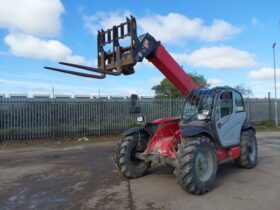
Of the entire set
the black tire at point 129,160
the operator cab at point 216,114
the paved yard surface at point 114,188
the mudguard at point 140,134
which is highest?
the operator cab at point 216,114

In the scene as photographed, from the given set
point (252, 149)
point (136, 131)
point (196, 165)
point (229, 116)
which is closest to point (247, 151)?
point (252, 149)

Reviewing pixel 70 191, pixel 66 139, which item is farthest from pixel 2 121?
pixel 70 191

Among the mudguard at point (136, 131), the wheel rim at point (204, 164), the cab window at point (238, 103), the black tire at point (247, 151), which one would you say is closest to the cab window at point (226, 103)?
the cab window at point (238, 103)

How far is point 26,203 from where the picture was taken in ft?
24.0

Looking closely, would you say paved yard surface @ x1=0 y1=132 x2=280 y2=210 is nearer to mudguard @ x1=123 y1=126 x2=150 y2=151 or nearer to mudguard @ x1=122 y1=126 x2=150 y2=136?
mudguard @ x1=123 y1=126 x2=150 y2=151

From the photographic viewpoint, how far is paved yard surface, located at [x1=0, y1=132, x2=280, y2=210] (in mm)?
7105

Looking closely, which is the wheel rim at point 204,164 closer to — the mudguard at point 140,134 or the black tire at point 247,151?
the mudguard at point 140,134

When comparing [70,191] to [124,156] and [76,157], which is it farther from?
[76,157]

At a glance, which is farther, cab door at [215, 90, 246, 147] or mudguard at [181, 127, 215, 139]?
cab door at [215, 90, 246, 147]

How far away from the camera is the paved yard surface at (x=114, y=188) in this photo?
7.11m

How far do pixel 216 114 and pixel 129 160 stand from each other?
242 centimetres

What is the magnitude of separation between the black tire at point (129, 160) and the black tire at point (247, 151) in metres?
2.69

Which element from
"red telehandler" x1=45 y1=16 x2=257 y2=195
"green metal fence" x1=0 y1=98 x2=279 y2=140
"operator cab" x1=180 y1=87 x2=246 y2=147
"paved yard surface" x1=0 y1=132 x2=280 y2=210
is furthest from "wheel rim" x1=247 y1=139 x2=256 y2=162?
"green metal fence" x1=0 y1=98 x2=279 y2=140

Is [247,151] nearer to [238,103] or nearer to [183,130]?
[238,103]
